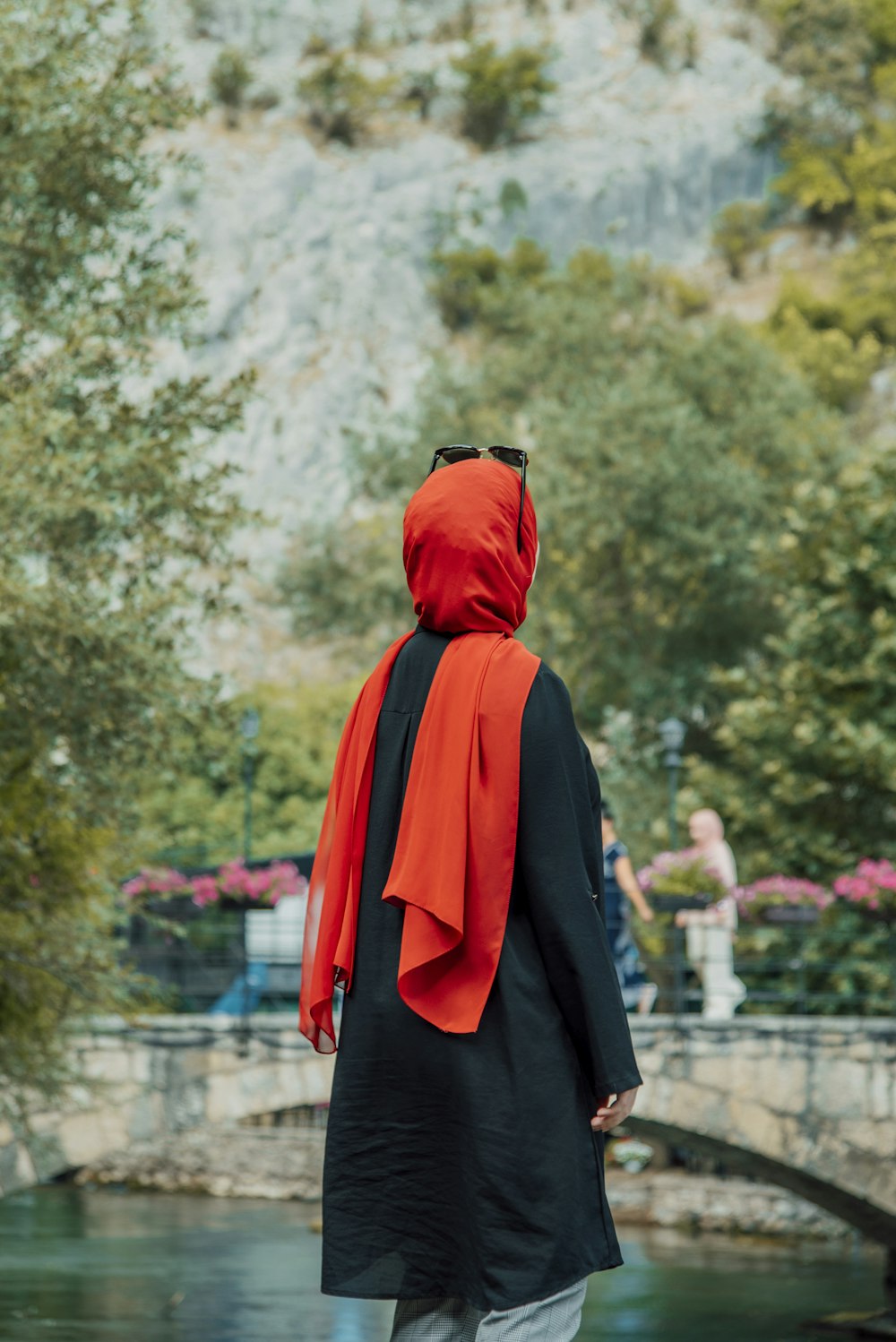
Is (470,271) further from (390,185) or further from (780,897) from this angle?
(780,897)

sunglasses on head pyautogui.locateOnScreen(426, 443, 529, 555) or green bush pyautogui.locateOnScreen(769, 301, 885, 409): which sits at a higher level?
green bush pyautogui.locateOnScreen(769, 301, 885, 409)

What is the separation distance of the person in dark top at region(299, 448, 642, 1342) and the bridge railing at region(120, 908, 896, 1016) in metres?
8.38

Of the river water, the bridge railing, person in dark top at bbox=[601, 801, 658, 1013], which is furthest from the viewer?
the bridge railing

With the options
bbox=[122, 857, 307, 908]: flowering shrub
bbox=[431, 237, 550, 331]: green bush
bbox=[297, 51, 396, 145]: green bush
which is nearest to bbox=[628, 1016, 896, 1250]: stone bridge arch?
bbox=[122, 857, 307, 908]: flowering shrub

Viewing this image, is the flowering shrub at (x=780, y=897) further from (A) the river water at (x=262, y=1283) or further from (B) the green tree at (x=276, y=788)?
(B) the green tree at (x=276, y=788)

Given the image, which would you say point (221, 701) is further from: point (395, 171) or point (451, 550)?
point (395, 171)

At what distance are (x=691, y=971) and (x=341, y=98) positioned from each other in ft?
154

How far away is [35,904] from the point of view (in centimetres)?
776

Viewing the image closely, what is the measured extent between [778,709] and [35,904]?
974 centimetres

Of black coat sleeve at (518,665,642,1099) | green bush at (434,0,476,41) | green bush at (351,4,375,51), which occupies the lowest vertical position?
black coat sleeve at (518,665,642,1099)

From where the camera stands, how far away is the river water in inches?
360

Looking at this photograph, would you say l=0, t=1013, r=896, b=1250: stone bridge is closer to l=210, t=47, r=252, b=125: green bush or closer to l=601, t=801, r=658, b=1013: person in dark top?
l=601, t=801, r=658, b=1013: person in dark top

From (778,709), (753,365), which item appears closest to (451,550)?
(778,709)

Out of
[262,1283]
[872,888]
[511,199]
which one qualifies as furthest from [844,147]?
[262,1283]
